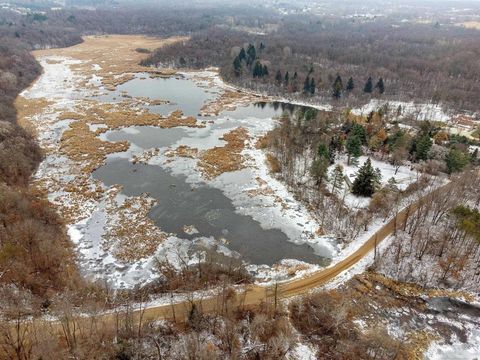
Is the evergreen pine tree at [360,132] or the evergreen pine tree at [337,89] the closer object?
the evergreen pine tree at [360,132]

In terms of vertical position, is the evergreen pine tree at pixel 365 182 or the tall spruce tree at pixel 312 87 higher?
the tall spruce tree at pixel 312 87

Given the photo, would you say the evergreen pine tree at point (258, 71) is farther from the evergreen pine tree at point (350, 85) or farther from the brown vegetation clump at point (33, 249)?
the brown vegetation clump at point (33, 249)

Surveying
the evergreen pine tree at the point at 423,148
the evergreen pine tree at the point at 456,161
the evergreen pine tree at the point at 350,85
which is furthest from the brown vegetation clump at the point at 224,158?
the evergreen pine tree at the point at 350,85

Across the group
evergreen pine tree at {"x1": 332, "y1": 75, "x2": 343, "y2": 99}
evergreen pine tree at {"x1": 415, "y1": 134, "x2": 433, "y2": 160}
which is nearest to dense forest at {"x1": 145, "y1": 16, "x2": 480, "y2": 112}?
evergreen pine tree at {"x1": 332, "y1": 75, "x2": 343, "y2": 99}

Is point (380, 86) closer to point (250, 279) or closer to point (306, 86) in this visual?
point (306, 86)

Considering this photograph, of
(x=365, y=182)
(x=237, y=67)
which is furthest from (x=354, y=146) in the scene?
(x=237, y=67)
